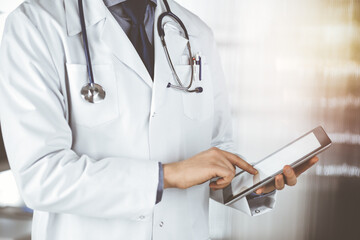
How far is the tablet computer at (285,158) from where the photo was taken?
2.68ft

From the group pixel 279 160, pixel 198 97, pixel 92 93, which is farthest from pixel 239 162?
pixel 92 93

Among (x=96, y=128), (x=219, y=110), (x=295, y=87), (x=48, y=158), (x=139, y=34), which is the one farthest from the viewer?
(x=295, y=87)

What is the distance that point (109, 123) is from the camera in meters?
0.82

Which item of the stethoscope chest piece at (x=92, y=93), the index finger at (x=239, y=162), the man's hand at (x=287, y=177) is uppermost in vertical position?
the stethoscope chest piece at (x=92, y=93)

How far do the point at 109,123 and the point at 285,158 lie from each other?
0.43 metres

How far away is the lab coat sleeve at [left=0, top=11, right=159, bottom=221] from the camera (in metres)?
0.71

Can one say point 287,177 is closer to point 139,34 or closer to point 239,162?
point 239,162

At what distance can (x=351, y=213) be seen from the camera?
62.7 inches

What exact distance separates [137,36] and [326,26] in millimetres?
1008

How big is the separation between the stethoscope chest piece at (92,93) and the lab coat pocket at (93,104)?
0.5 inches

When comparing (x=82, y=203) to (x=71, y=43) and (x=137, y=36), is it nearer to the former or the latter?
(x=71, y=43)

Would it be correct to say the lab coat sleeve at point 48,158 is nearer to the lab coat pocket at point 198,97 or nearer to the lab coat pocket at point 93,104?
the lab coat pocket at point 93,104

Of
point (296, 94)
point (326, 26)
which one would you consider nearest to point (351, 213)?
point (296, 94)

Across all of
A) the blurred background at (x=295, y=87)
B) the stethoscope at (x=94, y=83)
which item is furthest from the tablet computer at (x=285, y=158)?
the blurred background at (x=295, y=87)
